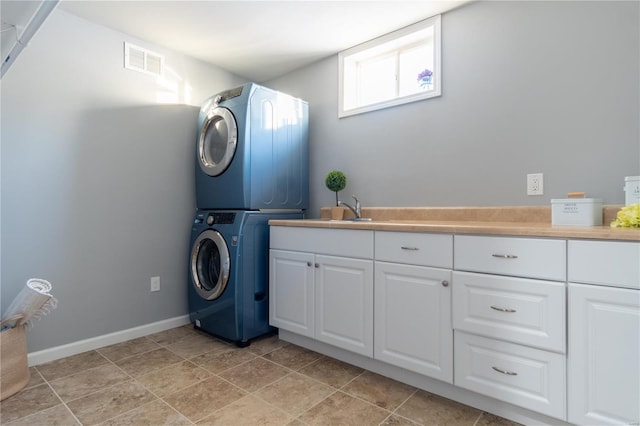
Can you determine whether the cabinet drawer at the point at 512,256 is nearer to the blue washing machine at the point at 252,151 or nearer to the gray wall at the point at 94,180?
the blue washing machine at the point at 252,151

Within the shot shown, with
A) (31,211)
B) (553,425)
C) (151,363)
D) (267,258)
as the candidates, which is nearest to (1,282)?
(31,211)

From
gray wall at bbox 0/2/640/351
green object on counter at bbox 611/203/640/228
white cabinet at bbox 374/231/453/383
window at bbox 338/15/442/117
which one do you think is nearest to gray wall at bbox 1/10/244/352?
gray wall at bbox 0/2/640/351

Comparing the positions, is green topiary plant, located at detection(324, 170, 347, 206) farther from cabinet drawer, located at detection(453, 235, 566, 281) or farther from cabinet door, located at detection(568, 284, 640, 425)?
cabinet door, located at detection(568, 284, 640, 425)

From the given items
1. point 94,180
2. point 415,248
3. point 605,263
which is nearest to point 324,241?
point 415,248

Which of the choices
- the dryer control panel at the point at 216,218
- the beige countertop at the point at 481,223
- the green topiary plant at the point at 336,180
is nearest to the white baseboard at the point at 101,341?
the dryer control panel at the point at 216,218

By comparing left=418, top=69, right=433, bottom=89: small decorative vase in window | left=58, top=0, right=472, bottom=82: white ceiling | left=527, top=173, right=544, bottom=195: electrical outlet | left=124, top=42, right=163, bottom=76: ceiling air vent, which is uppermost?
left=58, top=0, right=472, bottom=82: white ceiling

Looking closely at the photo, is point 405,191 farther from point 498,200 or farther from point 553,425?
point 553,425

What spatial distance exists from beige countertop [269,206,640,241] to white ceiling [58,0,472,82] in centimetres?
127

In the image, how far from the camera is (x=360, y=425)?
1.47 meters

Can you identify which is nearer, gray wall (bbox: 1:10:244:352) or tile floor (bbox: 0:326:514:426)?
tile floor (bbox: 0:326:514:426)

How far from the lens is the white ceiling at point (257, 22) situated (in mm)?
2092

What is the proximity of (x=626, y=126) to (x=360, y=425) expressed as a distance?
1.87 metres

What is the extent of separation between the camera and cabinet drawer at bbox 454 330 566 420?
130cm

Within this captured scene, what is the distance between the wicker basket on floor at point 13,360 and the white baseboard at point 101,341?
0.90ft
